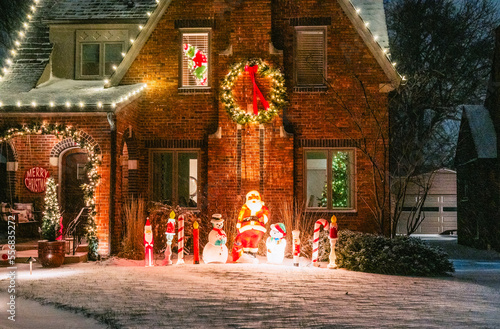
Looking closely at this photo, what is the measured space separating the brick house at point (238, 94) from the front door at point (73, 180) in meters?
1.72

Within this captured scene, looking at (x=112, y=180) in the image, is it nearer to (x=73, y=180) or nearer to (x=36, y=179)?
(x=73, y=180)

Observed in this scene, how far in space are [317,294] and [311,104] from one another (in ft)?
25.7

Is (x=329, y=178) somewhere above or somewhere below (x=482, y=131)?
below

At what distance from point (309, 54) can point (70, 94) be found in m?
6.57

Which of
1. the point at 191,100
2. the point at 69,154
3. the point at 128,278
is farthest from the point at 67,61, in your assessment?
the point at 128,278

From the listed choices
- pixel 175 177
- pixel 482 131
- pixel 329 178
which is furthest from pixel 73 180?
pixel 482 131

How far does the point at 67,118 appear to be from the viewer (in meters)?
14.6

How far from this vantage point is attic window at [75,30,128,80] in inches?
683

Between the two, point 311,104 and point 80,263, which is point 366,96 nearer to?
point 311,104

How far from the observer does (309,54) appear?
54.1 ft

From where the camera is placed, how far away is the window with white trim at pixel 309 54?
54.0 ft

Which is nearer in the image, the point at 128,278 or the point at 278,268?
the point at 128,278

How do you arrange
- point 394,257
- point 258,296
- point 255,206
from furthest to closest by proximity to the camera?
point 255,206, point 394,257, point 258,296

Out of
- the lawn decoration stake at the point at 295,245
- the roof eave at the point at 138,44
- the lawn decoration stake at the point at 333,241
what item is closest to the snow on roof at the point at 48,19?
the roof eave at the point at 138,44
